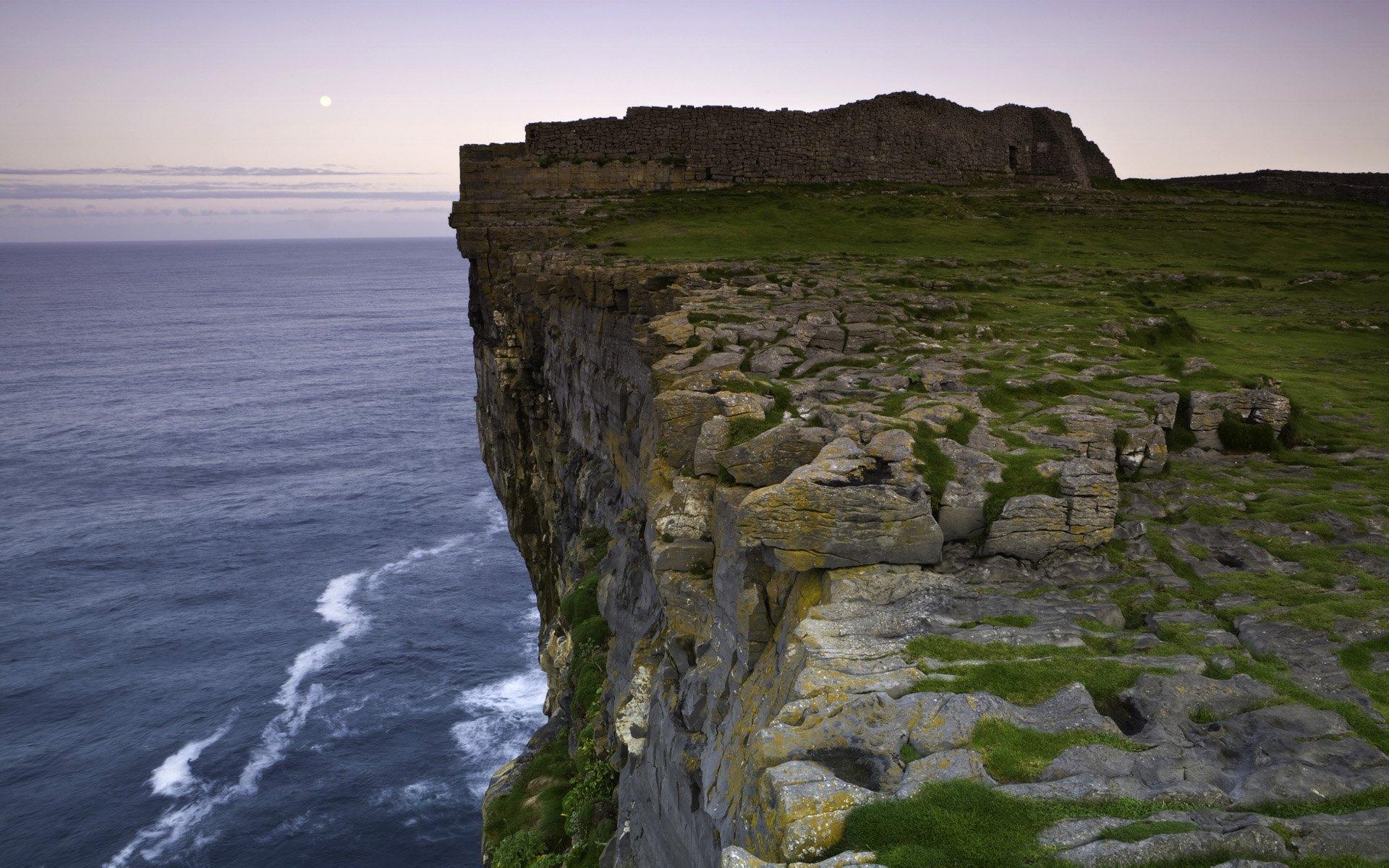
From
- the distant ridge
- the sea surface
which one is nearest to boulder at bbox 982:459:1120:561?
the sea surface

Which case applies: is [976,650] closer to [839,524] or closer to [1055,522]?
[839,524]

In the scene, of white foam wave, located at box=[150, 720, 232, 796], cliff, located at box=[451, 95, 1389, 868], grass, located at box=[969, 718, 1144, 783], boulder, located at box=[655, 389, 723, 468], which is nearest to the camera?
cliff, located at box=[451, 95, 1389, 868]

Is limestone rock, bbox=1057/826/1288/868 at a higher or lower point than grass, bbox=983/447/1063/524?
lower

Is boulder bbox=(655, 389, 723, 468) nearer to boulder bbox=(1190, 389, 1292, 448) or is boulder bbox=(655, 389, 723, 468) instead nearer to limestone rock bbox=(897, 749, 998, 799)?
limestone rock bbox=(897, 749, 998, 799)

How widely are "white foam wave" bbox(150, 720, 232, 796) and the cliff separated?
1935cm

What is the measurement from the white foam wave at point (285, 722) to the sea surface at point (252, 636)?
0.38 feet

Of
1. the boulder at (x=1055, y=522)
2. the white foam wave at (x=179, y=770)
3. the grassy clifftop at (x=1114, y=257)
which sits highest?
the grassy clifftop at (x=1114, y=257)

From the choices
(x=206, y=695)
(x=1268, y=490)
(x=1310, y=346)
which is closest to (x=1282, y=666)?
(x=1268, y=490)

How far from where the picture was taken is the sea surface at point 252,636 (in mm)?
36156

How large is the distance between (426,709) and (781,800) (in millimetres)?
39474

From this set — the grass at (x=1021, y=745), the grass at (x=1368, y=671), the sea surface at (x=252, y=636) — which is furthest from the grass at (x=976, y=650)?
the sea surface at (x=252, y=636)

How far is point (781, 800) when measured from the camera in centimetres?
800

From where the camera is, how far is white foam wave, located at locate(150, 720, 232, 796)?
37781 mm

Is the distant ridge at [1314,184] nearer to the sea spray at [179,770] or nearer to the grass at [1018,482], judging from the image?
the grass at [1018,482]
